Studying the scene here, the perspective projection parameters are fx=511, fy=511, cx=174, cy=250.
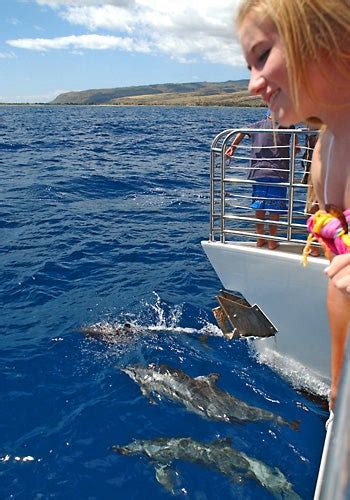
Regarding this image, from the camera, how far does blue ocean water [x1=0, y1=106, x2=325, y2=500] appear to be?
422cm

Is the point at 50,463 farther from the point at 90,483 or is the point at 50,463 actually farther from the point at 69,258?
the point at 69,258

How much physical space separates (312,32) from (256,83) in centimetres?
25

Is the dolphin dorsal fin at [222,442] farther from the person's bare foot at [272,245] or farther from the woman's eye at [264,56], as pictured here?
the woman's eye at [264,56]

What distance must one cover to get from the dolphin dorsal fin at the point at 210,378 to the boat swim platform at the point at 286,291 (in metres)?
0.70

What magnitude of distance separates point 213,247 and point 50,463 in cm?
A: 268

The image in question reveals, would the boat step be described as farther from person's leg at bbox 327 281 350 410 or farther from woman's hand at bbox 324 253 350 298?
woman's hand at bbox 324 253 350 298

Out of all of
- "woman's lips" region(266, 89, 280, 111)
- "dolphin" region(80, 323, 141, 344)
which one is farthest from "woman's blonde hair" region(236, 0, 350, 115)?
"dolphin" region(80, 323, 141, 344)

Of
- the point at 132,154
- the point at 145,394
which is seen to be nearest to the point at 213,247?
the point at 145,394

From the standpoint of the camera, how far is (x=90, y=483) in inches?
163

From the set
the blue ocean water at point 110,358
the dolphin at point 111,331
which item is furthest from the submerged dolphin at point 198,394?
the dolphin at point 111,331

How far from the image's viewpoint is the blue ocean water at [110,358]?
422 centimetres

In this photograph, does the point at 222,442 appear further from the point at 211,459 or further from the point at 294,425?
the point at 294,425

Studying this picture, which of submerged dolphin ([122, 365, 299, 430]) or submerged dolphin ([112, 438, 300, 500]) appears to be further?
submerged dolphin ([122, 365, 299, 430])

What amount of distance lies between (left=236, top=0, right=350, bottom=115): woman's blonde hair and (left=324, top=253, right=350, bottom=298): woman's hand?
553 millimetres
